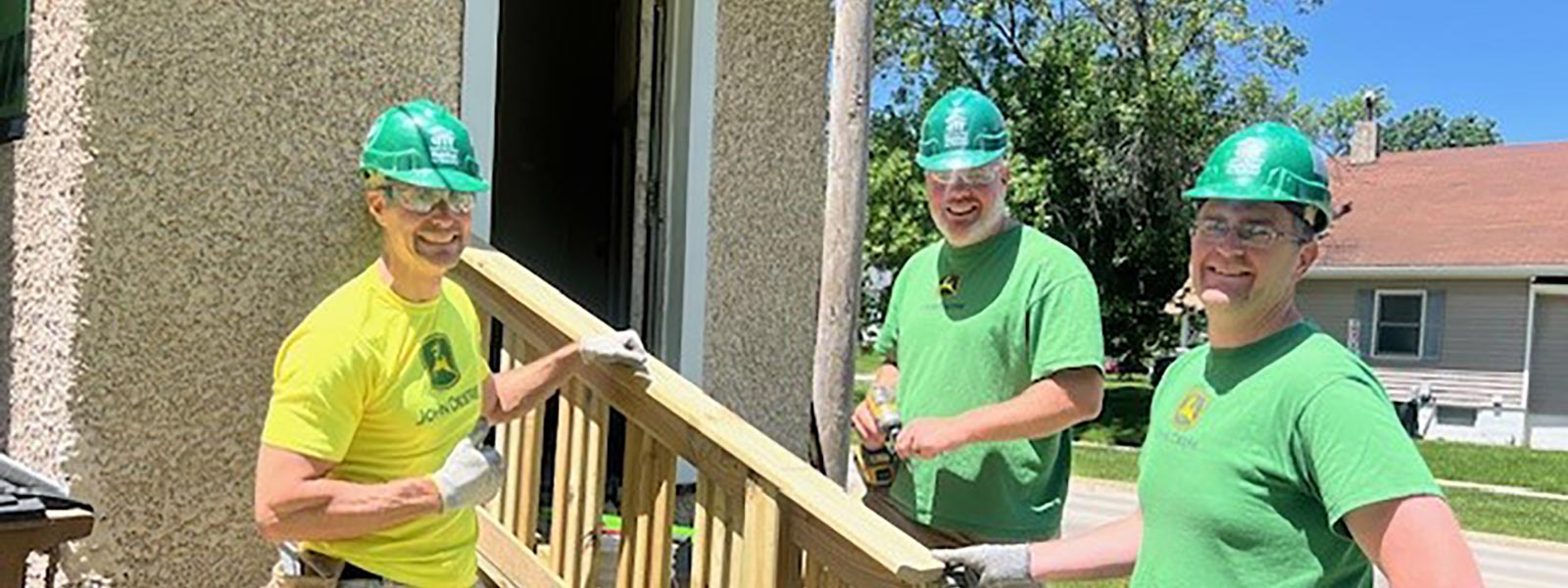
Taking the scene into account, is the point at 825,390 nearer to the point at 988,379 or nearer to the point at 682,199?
the point at 682,199

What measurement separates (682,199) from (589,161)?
187 cm

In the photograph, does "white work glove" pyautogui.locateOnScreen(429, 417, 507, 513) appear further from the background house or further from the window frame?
the window frame

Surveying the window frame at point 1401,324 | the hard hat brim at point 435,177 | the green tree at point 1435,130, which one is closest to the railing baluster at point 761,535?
the hard hat brim at point 435,177

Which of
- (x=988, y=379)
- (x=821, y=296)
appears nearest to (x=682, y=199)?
(x=821, y=296)

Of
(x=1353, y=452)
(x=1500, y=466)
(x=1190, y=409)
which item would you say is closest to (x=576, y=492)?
(x=1190, y=409)

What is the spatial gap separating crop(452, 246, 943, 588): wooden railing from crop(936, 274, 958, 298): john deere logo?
553 mm

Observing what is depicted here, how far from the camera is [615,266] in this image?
234 inches

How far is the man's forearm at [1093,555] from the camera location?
2.41 meters

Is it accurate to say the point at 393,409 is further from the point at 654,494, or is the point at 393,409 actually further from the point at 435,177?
the point at 654,494

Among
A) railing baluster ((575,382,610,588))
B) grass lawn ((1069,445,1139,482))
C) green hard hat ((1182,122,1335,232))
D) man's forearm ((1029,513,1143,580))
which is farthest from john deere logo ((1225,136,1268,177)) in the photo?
grass lawn ((1069,445,1139,482))

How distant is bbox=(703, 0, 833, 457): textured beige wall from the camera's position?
17.5 feet

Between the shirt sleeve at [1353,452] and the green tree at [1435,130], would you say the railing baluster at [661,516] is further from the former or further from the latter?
the green tree at [1435,130]

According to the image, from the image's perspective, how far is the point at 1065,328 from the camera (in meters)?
2.94

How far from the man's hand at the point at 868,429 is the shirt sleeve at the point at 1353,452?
1.46m
